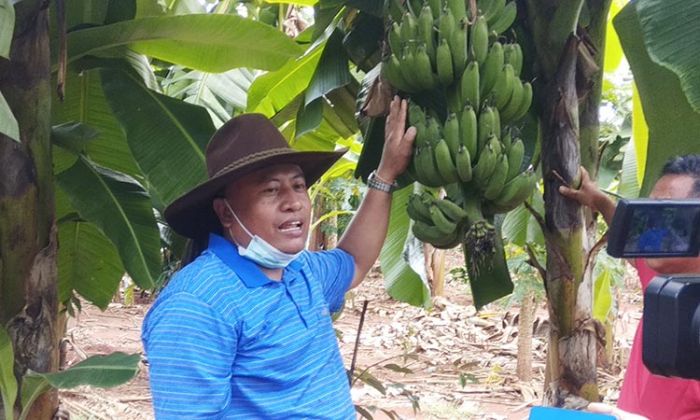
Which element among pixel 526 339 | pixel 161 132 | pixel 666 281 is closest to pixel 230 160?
pixel 161 132

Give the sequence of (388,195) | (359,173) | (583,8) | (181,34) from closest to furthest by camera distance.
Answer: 1. (583,8)
2. (388,195)
3. (359,173)
4. (181,34)

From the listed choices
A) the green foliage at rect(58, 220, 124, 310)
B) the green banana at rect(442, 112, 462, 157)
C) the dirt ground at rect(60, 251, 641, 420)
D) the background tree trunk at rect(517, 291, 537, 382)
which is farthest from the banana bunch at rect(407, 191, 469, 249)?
the background tree trunk at rect(517, 291, 537, 382)

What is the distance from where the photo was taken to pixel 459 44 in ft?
4.36

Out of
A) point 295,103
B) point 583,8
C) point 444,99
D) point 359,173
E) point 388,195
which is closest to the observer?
point 444,99

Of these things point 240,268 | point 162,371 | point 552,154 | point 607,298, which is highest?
point 552,154

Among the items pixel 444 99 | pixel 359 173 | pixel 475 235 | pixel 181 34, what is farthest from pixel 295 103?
pixel 475 235

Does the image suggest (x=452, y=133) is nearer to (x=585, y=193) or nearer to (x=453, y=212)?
(x=453, y=212)

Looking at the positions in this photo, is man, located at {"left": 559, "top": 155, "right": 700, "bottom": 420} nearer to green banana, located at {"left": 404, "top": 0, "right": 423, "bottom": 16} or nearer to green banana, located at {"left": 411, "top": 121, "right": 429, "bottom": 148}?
green banana, located at {"left": 411, "top": 121, "right": 429, "bottom": 148}

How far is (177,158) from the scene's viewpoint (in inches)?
81.7

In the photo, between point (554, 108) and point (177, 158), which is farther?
point (177, 158)

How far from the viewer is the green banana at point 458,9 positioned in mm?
1346

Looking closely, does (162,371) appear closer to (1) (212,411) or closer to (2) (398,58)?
(1) (212,411)

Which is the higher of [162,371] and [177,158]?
[177,158]

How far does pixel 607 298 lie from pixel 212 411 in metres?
2.76
